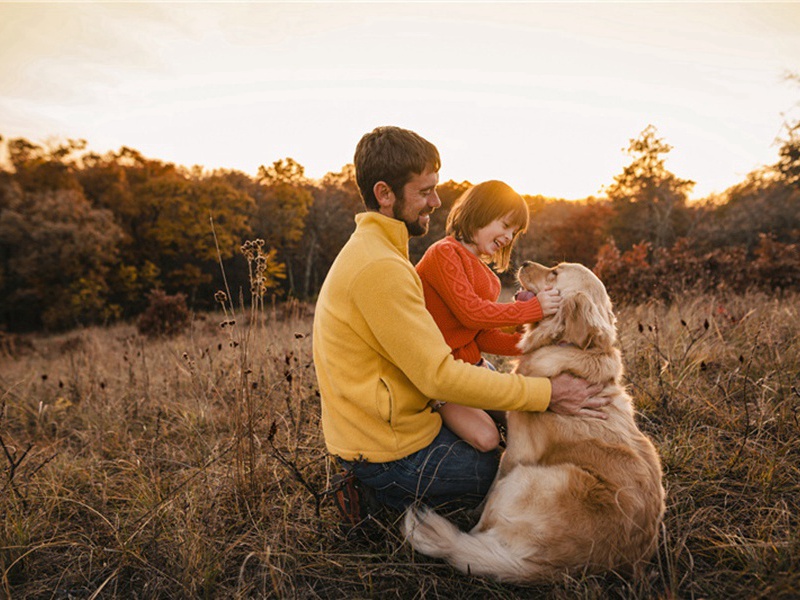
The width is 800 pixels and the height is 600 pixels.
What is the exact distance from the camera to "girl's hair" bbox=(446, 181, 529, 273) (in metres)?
3.01

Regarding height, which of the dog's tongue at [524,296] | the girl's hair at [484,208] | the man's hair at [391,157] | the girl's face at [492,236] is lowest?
the dog's tongue at [524,296]

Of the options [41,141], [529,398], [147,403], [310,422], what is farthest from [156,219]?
[529,398]

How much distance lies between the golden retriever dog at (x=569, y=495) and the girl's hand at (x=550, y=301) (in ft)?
0.28

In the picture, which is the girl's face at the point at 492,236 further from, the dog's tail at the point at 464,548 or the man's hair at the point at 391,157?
the dog's tail at the point at 464,548

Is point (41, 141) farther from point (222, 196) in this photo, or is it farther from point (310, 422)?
point (310, 422)

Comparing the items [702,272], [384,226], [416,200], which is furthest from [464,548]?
[702,272]

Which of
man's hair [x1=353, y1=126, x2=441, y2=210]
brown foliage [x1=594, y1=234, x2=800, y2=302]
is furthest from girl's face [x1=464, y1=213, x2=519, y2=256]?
brown foliage [x1=594, y1=234, x2=800, y2=302]

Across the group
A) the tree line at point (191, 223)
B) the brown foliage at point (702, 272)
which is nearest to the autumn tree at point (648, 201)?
the tree line at point (191, 223)

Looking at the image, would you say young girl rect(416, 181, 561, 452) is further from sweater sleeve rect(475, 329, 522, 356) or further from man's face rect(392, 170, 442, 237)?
man's face rect(392, 170, 442, 237)

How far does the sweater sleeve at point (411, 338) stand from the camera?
1.96 metres

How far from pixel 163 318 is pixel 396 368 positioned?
12632mm

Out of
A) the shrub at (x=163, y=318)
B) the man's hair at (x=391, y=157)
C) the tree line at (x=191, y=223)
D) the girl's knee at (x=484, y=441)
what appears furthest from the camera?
the tree line at (x=191, y=223)

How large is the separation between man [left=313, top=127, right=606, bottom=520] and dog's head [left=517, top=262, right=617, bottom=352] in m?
0.28

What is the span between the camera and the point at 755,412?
3.12 m
